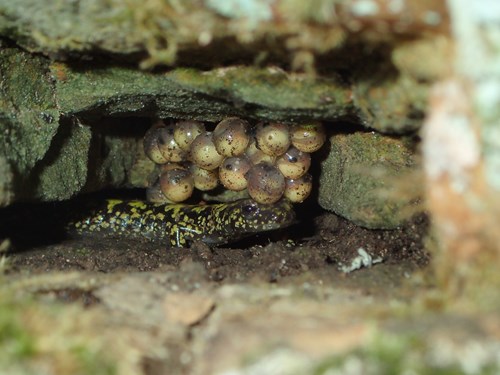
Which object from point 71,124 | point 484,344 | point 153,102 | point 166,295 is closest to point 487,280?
point 484,344

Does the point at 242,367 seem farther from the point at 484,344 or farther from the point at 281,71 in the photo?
the point at 281,71

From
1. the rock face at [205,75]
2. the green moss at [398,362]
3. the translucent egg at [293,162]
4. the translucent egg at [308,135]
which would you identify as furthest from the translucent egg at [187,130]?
the green moss at [398,362]

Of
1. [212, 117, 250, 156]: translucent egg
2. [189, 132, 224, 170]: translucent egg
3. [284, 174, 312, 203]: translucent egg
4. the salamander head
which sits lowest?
the salamander head

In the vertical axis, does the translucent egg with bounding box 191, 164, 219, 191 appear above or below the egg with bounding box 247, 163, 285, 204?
below

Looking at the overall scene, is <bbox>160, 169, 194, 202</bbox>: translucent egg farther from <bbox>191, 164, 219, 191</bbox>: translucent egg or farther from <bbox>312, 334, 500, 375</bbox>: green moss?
<bbox>312, 334, 500, 375</bbox>: green moss

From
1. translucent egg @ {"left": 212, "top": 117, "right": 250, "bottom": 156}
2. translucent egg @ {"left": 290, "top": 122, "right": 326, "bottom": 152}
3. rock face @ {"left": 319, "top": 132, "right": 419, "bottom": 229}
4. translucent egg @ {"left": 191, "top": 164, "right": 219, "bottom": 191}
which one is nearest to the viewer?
rock face @ {"left": 319, "top": 132, "right": 419, "bottom": 229}

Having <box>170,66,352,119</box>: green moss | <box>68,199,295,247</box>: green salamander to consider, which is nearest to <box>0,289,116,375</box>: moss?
<box>170,66,352,119</box>: green moss
